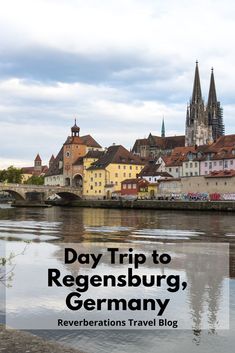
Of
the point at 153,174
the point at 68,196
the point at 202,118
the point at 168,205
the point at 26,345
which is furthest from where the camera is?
the point at 202,118

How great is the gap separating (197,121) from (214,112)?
8563 mm

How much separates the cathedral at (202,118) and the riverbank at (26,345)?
5372 inches

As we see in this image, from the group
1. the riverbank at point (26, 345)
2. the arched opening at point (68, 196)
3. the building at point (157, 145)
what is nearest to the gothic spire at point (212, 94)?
the building at point (157, 145)

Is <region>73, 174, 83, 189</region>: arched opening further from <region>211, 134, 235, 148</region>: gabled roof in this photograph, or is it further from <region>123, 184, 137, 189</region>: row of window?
<region>211, 134, 235, 148</region>: gabled roof

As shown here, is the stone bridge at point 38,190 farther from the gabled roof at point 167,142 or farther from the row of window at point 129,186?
the gabled roof at point 167,142

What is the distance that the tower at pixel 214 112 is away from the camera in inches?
5896

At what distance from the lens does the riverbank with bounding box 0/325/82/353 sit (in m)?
6.96

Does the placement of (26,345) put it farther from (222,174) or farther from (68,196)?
(68,196)

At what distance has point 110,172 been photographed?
110 meters

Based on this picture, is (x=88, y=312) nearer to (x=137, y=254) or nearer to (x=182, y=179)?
(x=137, y=254)

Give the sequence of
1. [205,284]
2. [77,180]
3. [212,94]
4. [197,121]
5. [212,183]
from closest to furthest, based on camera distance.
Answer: [205,284], [212,183], [77,180], [197,121], [212,94]

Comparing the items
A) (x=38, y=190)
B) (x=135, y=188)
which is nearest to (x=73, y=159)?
(x=38, y=190)

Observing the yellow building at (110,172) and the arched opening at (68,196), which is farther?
the yellow building at (110,172)

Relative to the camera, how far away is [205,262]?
18.8 metres
